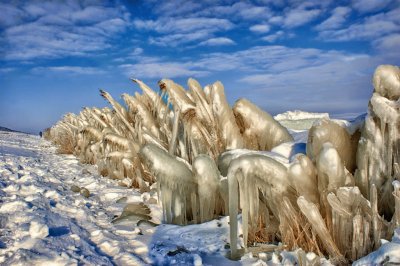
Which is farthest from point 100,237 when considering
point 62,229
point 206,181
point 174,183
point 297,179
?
point 297,179

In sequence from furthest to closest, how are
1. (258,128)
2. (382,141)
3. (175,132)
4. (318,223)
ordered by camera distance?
(175,132) → (258,128) → (382,141) → (318,223)

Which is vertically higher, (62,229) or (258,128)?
(258,128)

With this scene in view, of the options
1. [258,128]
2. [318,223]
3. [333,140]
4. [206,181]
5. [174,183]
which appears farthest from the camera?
[258,128]

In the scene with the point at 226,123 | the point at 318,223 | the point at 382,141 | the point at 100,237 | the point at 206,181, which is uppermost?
the point at 226,123

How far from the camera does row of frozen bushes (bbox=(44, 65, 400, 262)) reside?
229cm

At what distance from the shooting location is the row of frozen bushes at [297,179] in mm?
2287

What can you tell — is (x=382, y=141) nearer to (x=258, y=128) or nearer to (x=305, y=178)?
(x=305, y=178)

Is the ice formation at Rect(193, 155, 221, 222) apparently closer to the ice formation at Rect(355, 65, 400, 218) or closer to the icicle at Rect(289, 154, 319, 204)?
the icicle at Rect(289, 154, 319, 204)

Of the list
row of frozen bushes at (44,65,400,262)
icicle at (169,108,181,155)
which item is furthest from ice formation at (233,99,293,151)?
icicle at (169,108,181,155)

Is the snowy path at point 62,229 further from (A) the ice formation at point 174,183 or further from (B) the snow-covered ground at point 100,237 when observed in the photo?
(A) the ice formation at point 174,183

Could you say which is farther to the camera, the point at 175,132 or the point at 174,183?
the point at 175,132

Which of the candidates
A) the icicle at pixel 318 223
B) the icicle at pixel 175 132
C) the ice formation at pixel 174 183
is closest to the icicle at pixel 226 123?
the icicle at pixel 175 132

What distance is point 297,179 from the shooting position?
2.47m

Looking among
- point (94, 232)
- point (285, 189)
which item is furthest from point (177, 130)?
point (285, 189)
